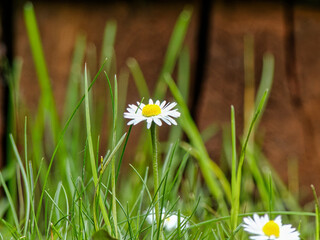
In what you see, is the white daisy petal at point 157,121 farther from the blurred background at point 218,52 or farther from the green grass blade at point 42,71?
the blurred background at point 218,52

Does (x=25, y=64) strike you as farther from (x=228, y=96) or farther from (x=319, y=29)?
(x=319, y=29)

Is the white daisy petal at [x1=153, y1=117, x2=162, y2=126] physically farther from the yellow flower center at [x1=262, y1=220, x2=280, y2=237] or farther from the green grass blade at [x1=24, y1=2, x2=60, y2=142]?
the green grass blade at [x1=24, y1=2, x2=60, y2=142]

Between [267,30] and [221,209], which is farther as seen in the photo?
[267,30]

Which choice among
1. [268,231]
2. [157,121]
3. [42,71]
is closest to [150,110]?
[157,121]

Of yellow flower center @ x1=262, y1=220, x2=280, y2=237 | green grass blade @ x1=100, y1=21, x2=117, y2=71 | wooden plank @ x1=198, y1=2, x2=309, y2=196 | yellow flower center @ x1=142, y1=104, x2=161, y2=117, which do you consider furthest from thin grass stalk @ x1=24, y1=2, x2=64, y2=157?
yellow flower center @ x1=262, y1=220, x2=280, y2=237

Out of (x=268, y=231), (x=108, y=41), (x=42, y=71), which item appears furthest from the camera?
(x=108, y=41)

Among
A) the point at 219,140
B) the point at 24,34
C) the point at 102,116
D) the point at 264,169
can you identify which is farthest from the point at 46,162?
the point at 264,169

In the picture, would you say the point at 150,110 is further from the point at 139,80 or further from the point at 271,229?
the point at 139,80
